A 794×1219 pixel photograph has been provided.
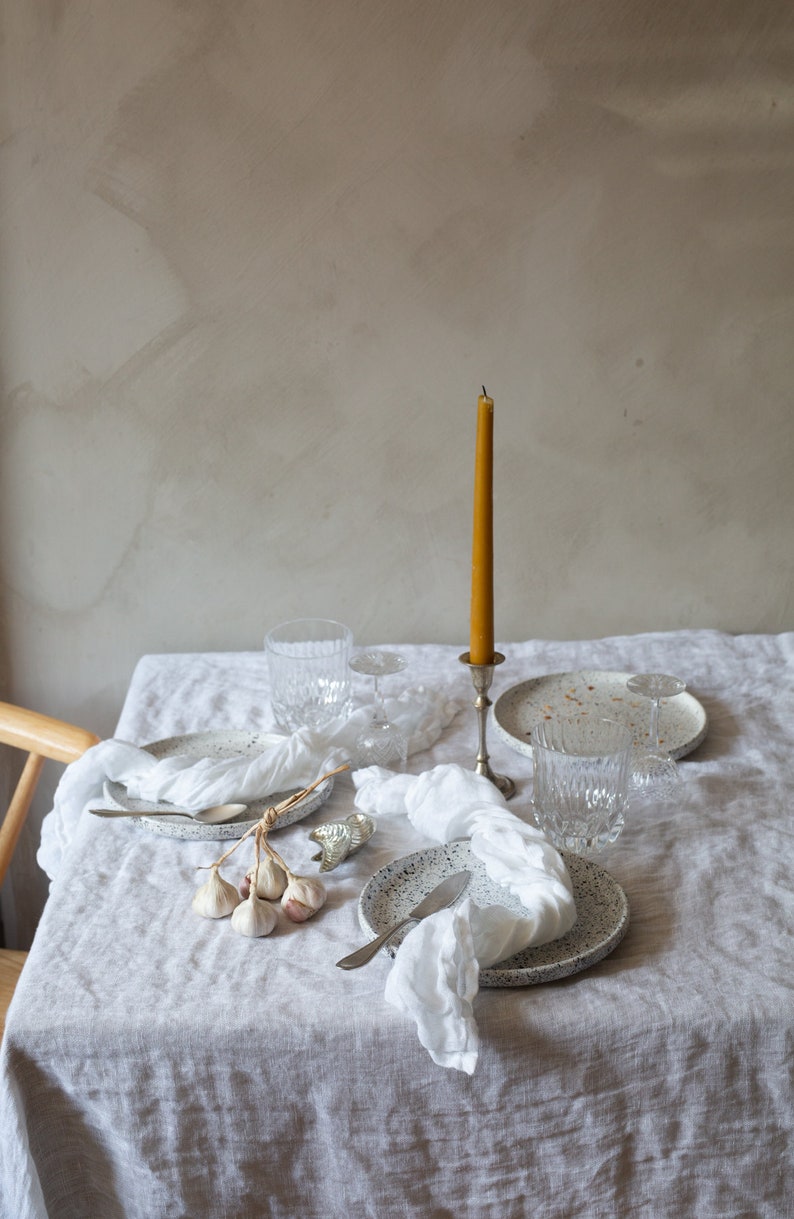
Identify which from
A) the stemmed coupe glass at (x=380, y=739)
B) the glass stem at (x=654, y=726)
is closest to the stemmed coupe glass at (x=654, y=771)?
the glass stem at (x=654, y=726)

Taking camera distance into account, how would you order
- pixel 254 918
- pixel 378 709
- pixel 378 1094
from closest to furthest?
1. pixel 378 1094
2. pixel 254 918
3. pixel 378 709

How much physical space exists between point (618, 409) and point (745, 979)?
0.86 m

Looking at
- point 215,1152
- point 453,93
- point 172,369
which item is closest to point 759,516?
point 453,93

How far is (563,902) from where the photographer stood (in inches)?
32.4

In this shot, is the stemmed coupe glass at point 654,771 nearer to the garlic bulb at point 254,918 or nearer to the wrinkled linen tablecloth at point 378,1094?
the wrinkled linen tablecloth at point 378,1094

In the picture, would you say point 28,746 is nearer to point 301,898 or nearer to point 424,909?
point 301,898

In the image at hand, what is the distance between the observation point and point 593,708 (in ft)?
4.28

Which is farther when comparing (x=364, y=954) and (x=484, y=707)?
(x=484, y=707)

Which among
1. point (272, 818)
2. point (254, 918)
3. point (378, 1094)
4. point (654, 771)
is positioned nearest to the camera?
point (378, 1094)

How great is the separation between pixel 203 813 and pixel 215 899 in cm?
14

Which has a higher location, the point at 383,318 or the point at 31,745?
the point at 383,318

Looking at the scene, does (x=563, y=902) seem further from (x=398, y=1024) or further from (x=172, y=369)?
(x=172, y=369)

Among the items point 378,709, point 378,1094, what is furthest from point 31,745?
point 378,1094

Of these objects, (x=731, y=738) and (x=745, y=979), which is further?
(x=731, y=738)
